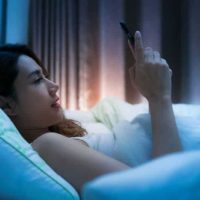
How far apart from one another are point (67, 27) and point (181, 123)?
1.52 meters

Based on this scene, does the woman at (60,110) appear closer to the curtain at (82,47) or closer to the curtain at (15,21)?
the curtain at (82,47)

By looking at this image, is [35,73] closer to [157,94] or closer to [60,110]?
[60,110]

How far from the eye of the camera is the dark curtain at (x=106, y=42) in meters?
1.95

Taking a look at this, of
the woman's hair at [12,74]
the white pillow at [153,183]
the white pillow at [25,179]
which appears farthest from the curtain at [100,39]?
the white pillow at [153,183]

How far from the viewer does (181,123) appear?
98 cm

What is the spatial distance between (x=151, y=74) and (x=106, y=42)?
1.30 metres

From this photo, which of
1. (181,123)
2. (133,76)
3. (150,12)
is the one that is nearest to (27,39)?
(150,12)

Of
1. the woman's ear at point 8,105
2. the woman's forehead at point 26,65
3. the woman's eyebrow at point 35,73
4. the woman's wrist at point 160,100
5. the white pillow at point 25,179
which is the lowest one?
the white pillow at point 25,179

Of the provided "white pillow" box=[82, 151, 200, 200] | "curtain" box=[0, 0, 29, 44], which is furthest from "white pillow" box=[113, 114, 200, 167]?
"curtain" box=[0, 0, 29, 44]

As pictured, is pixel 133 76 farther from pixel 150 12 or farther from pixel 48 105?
pixel 150 12

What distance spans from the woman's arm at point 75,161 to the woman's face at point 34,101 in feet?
0.82

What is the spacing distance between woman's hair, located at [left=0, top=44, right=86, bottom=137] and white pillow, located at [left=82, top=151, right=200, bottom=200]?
74cm

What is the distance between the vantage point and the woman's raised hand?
97 centimetres

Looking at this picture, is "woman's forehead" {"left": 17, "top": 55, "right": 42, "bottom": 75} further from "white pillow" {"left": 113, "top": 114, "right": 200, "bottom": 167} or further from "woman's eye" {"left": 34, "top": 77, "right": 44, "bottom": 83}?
"white pillow" {"left": 113, "top": 114, "right": 200, "bottom": 167}
